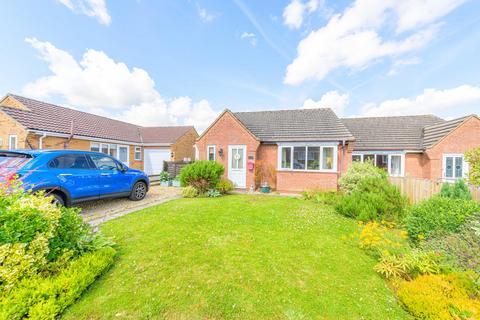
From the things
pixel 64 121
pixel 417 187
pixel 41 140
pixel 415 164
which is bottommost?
pixel 417 187

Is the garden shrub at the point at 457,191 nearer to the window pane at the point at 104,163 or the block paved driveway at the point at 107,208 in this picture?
the block paved driveway at the point at 107,208

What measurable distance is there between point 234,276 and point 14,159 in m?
7.42

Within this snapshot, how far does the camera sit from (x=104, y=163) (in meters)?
7.51

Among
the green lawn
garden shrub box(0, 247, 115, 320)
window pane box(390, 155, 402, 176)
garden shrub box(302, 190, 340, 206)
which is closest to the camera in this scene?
garden shrub box(0, 247, 115, 320)

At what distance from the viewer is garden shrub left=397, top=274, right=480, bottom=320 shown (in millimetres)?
2336

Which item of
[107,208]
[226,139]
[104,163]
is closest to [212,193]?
[226,139]

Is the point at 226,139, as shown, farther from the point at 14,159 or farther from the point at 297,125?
the point at 14,159

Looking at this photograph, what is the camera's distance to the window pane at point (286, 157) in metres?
12.0

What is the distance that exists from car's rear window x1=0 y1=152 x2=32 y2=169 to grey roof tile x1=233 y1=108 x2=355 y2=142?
1068cm

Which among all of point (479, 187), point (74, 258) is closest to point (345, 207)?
point (479, 187)

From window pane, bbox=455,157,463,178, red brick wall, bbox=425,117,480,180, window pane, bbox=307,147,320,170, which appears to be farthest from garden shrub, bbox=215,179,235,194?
window pane, bbox=455,157,463,178

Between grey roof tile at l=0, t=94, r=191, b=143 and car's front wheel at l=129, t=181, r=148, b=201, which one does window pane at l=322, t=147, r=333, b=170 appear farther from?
grey roof tile at l=0, t=94, r=191, b=143

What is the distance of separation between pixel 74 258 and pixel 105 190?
4.94 meters

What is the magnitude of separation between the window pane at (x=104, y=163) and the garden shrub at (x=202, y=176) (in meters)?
3.32
